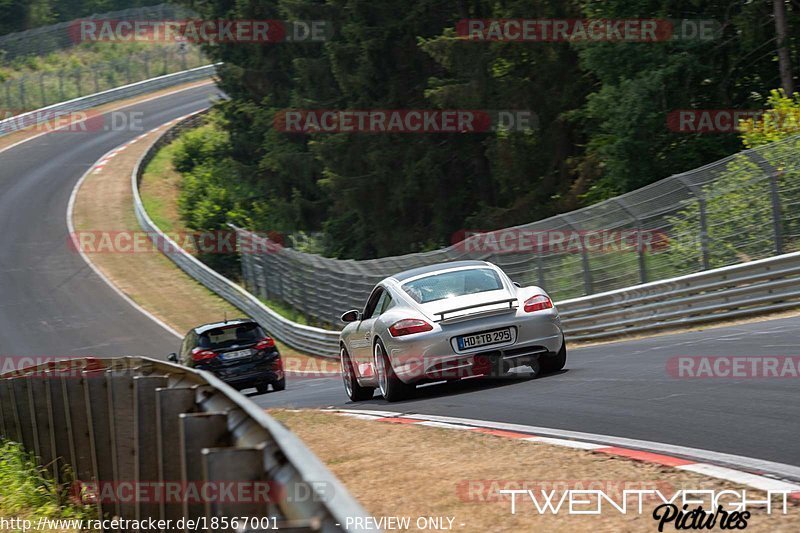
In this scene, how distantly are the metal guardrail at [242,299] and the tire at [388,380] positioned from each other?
1730 cm

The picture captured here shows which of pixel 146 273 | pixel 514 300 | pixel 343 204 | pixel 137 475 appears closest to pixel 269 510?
pixel 137 475

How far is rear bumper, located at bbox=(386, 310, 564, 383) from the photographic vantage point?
12.5 meters

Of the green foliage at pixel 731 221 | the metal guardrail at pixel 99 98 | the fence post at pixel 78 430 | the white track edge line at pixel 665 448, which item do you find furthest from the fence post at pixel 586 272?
the metal guardrail at pixel 99 98

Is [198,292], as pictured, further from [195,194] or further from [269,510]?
[269,510]

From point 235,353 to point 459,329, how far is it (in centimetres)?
919

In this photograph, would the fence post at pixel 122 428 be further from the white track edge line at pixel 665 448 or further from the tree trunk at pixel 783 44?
the tree trunk at pixel 783 44

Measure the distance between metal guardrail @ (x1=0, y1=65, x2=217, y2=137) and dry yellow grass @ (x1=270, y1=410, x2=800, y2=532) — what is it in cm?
6373

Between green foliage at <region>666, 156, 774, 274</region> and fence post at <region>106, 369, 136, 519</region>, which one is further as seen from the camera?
green foliage at <region>666, 156, 774, 274</region>

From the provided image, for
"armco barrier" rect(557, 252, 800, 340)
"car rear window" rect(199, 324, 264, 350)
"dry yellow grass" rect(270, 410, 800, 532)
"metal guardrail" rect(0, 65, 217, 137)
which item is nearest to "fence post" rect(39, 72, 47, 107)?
"metal guardrail" rect(0, 65, 217, 137)

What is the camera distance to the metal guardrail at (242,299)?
32594 mm

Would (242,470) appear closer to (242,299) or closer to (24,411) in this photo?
(24,411)

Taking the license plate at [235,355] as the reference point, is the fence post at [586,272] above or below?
above

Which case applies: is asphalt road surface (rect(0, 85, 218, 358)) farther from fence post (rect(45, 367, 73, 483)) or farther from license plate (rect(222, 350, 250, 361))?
fence post (rect(45, 367, 73, 483))

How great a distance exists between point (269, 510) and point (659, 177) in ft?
89.5
